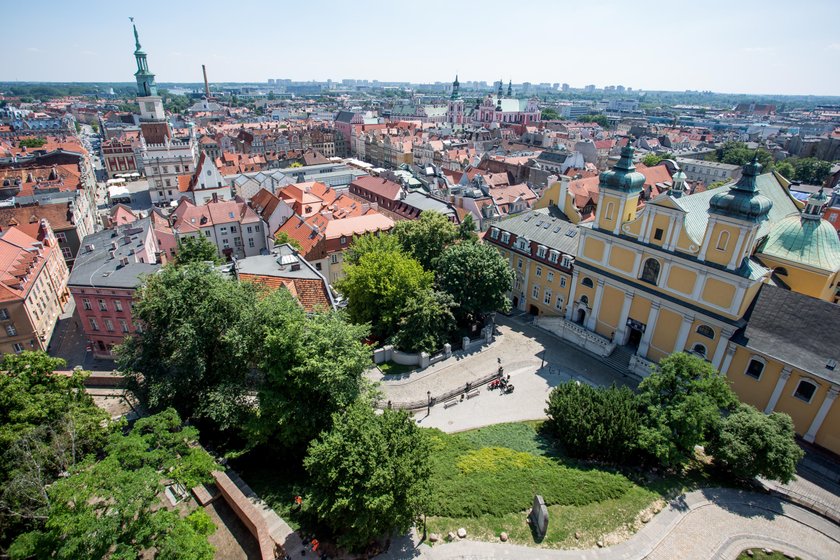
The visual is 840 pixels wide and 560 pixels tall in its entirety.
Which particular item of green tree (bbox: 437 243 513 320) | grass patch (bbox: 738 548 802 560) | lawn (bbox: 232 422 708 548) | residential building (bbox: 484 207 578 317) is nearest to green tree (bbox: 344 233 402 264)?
green tree (bbox: 437 243 513 320)

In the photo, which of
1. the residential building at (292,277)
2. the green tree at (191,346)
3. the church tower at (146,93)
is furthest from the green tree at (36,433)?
the church tower at (146,93)

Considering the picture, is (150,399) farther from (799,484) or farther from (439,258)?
(799,484)

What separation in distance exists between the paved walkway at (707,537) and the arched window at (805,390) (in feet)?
30.2

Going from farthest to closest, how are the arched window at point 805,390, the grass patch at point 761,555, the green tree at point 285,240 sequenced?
the green tree at point 285,240 < the arched window at point 805,390 < the grass patch at point 761,555

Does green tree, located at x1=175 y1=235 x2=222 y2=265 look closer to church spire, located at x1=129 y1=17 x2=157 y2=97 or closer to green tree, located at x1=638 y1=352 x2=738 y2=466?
green tree, located at x1=638 y1=352 x2=738 y2=466

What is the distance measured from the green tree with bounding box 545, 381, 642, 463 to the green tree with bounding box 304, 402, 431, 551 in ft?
38.0

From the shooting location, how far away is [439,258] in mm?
47594

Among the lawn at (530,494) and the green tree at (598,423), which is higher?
the green tree at (598,423)

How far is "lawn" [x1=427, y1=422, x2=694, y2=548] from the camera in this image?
24.8 metres

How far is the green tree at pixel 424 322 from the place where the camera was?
138 ft

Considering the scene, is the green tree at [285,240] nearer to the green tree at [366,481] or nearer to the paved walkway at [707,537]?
the green tree at [366,481]

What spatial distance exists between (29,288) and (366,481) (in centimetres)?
4691

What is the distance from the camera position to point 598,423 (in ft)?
95.2

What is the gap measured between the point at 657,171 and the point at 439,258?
75.8 metres
